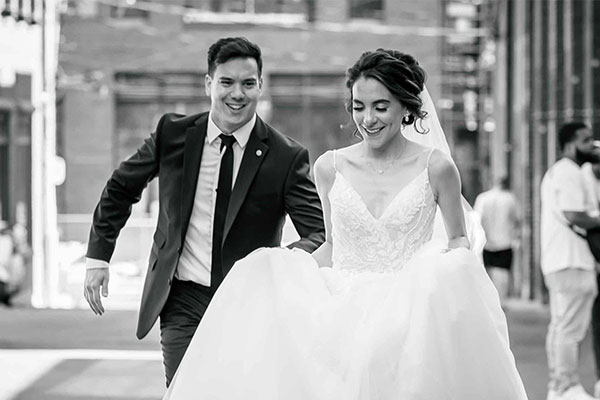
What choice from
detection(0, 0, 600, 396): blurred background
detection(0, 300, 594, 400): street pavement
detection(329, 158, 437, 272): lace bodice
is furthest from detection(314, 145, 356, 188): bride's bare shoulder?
detection(0, 0, 600, 396): blurred background

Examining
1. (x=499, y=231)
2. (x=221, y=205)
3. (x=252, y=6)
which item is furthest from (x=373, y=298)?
(x=252, y=6)

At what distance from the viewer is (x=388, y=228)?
15.7 ft

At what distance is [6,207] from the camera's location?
76.7 feet

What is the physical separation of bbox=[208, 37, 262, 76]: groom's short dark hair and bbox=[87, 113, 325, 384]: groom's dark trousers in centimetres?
34

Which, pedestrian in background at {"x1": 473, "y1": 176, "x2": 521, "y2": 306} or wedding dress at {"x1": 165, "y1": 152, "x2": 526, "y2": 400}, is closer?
wedding dress at {"x1": 165, "y1": 152, "x2": 526, "y2": 400}

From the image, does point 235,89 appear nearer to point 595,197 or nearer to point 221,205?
point 221,205

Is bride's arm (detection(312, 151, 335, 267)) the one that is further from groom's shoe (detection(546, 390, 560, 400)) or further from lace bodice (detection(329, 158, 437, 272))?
groom's shoe (detection(546, 390, 560, 400))

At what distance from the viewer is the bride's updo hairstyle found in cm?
463

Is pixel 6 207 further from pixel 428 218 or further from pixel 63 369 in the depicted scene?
pixel 428 218

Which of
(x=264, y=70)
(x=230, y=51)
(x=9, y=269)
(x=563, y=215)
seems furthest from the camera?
(x=264, y=70)

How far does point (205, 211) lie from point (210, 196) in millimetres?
70

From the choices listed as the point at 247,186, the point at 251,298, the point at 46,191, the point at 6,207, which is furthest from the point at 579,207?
the point at 6,207

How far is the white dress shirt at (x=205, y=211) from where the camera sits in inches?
216

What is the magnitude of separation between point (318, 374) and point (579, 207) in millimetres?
4582
